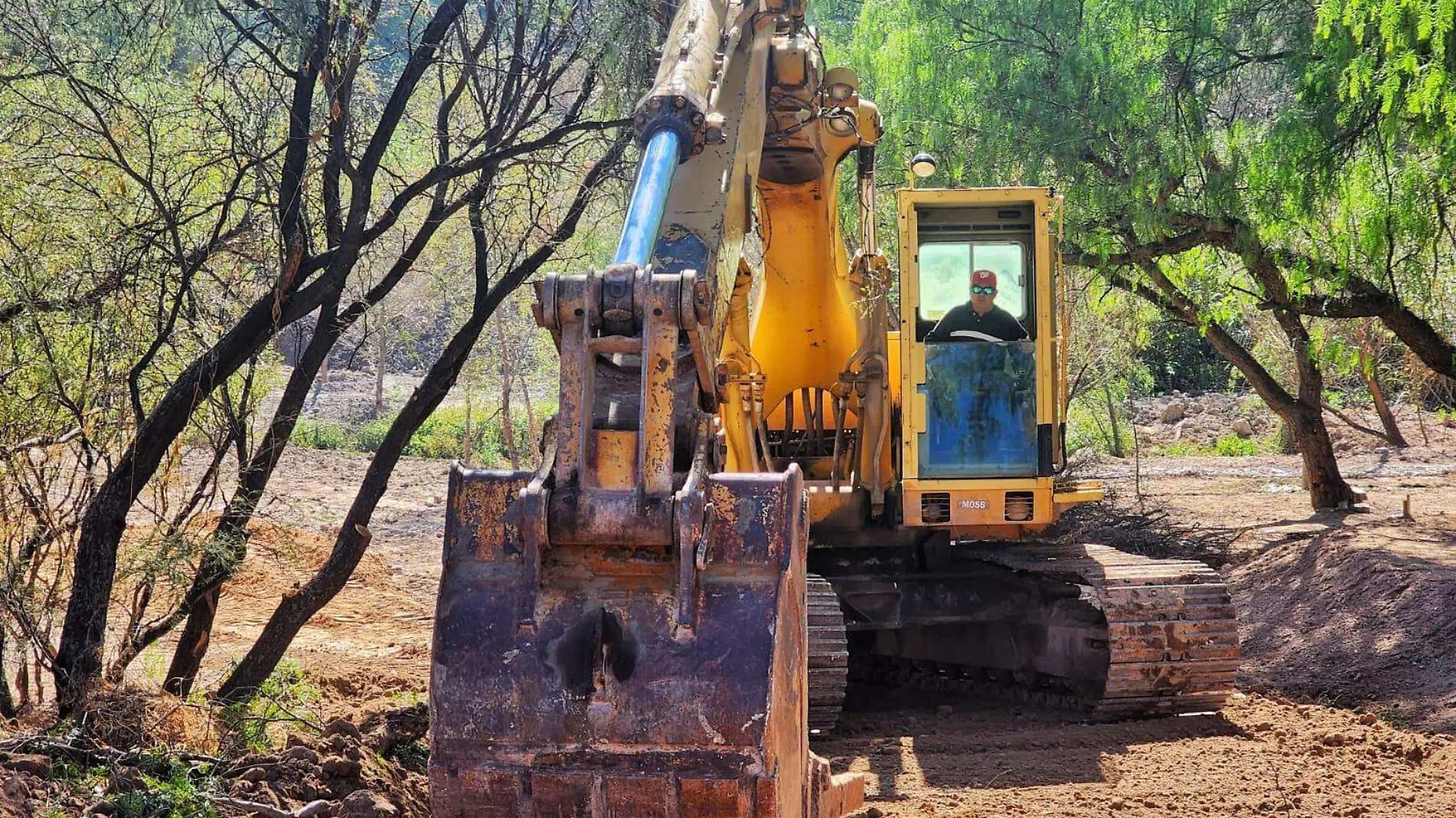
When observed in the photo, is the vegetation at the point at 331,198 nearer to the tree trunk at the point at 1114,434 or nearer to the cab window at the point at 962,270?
the cab window at the point at 962,270

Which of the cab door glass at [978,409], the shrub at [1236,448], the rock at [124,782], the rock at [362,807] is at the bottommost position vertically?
the rock at [362,807]

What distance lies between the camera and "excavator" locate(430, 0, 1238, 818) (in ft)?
15.3

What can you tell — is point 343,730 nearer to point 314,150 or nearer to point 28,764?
point 28,764

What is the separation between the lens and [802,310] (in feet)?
32.4

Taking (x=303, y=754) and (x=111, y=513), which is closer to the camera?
(x=303, y=754)

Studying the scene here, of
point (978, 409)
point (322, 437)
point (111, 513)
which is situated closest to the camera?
point (111, 513)

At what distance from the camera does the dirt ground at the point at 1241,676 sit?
777 centimetres

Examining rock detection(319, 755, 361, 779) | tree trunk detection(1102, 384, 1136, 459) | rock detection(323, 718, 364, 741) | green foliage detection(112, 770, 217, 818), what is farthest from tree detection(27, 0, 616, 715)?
tree trunk detection(1102, 384, 1136, 459)

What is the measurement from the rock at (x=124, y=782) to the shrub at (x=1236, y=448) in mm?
23285

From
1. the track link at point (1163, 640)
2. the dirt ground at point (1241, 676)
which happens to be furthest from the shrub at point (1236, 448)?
the track link at point (1163, 640)

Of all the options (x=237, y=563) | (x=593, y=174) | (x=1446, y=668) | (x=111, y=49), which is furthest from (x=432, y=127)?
(x=1446, y=668)

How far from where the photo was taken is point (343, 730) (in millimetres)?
7477

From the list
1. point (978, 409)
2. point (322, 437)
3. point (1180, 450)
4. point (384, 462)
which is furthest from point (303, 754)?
point (1180, 450)

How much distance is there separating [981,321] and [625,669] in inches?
212
